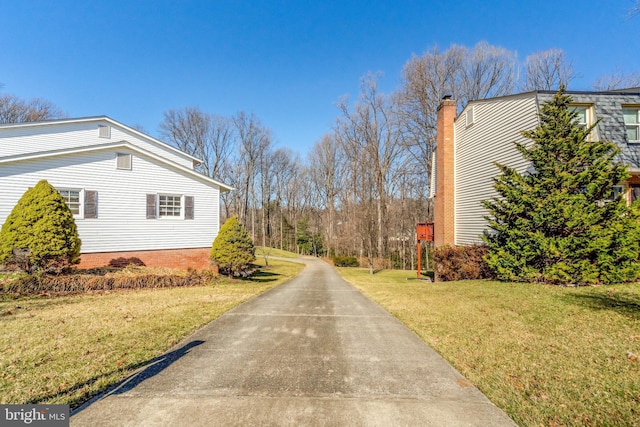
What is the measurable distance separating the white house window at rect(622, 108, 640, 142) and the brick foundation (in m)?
18.4

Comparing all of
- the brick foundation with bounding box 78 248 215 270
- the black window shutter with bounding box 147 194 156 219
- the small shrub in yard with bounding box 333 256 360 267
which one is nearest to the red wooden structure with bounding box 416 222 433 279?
the brick foundation with bounding box 78 248 215 270

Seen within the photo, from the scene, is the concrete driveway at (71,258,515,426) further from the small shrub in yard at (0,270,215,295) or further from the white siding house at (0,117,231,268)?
the white siding house at (0,117,231,268)

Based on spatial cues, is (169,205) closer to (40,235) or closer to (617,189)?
(40,235)

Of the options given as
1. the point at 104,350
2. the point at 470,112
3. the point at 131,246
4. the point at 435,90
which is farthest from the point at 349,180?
the point at 104,350

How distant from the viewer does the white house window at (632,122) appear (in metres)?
11.0

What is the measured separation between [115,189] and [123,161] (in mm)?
1375

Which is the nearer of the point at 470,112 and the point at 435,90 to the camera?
the point at 470,112

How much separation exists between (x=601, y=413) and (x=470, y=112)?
14.4 meters

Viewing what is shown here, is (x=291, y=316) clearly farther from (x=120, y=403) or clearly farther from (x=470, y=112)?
(x=470, y=112)

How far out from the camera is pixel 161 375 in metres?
3.53

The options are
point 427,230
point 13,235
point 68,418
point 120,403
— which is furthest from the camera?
point 427,230

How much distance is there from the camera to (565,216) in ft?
29.1

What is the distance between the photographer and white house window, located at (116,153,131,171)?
46.0ft

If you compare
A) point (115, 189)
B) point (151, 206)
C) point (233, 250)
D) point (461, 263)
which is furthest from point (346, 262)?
point (115, 189)
